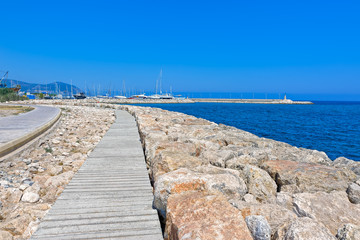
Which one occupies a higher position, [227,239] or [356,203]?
[227,239]

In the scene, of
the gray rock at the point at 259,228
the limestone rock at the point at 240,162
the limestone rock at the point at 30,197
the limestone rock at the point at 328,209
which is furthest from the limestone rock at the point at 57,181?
the limestone rock at the point at 328,209

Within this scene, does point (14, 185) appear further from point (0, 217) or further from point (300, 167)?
point (300, 167)

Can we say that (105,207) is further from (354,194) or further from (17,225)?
(354,194)

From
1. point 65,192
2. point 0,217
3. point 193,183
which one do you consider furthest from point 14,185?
point 193,183

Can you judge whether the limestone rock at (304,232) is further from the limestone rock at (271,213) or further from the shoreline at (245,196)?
the limestone rock at (271,213)

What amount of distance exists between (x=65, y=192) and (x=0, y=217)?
98 cm

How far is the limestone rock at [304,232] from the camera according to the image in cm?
210

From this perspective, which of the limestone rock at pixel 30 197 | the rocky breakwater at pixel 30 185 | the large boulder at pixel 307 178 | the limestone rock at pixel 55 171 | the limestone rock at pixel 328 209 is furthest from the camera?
the limestone rock at pixel 55 171

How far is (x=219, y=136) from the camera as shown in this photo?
7469 mm

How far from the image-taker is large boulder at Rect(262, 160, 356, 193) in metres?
3.67

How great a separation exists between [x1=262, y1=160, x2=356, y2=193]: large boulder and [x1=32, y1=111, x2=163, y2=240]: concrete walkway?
2.18 m

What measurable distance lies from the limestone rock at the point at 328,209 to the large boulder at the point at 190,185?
0.75 meters

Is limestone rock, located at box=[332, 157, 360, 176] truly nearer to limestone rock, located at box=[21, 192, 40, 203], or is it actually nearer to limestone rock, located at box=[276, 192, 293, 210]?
limestone rock, located at box=[276, 192, 293, 210]

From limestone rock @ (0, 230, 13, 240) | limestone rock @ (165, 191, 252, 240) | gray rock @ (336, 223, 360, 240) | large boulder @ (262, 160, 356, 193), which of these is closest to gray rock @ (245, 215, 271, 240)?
limestone rock @ (165, 191, 252, 240)
